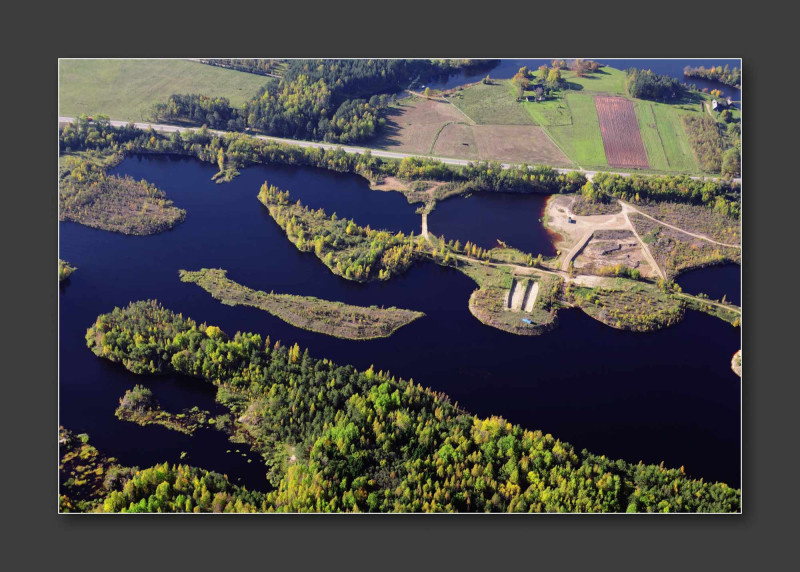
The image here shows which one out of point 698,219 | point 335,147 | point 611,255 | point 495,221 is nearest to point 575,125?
point 495,221

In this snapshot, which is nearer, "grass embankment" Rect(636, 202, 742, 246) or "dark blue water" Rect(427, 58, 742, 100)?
"dark blue water" Rect(427, 58, 742, 100)

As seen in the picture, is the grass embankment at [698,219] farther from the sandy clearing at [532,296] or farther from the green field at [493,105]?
the green field at [493,105]

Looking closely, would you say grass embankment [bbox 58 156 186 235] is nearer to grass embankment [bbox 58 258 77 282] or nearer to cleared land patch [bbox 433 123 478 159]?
grass embankment [bbox 58 258 77 282]

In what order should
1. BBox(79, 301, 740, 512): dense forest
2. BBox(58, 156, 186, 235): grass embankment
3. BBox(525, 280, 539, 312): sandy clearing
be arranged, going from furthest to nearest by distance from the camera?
BBox(58, 156, 186, 235): grass embankment < BBox(525, 280, 539, 312): sandy clearing < BBox(79, 301, 740, 512): dense forest

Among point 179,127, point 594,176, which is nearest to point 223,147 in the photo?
point 179,127

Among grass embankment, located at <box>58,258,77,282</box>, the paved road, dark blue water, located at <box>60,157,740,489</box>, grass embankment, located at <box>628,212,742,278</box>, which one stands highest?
the paved road

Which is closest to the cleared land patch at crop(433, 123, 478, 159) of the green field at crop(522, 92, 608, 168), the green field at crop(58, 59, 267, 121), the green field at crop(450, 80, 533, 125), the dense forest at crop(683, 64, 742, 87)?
the green field at crop(450, 80, 533, 125)

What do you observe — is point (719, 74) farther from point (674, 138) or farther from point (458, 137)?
point (458, 137)
